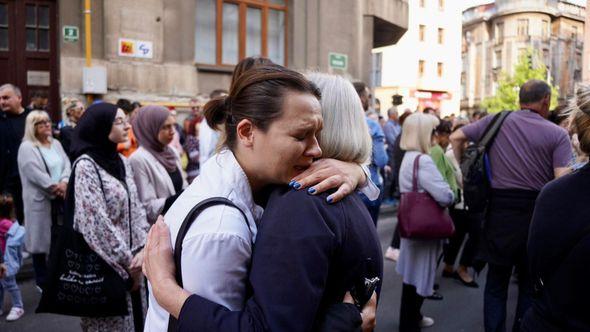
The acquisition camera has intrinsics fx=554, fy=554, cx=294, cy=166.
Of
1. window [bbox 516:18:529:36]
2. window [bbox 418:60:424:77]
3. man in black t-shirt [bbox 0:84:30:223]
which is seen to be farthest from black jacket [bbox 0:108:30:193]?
window [bbox 516:18:529:36]

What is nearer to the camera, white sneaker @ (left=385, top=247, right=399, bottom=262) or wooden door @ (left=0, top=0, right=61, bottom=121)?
white sneaker @ (left=385, top=247, right=399, bottom=262)

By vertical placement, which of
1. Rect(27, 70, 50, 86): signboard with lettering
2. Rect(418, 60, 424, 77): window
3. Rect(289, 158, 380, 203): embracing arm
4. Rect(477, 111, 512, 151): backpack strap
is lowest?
Rect(289, 158, 380, 203): embracing arm

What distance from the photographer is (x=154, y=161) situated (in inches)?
157

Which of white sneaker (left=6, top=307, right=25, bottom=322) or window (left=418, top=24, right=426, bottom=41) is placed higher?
window (left=418, top=24, right=426, bottom=41)

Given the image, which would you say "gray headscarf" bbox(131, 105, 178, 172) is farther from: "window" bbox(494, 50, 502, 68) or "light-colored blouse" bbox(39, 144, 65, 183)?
"window" bbox(494, 50, 502, 68)

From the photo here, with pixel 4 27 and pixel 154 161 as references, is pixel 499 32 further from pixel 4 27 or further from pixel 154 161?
pixel 154 161

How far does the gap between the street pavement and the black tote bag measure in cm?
171

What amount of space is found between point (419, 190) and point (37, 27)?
337 inches

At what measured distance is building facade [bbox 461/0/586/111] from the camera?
174 ft

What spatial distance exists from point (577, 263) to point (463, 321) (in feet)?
11.0

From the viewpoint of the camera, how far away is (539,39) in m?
55.0

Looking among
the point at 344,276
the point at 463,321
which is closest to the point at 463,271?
the point at 463,321

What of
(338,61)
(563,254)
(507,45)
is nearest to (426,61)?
(507,45)

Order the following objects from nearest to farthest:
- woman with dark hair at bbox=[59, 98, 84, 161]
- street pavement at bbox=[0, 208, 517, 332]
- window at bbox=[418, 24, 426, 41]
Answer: street pavement at bbox=[0, 208, 517, 332], woman with dark hair at bbox=[59, 98, 84, 161], window at bbox=[418, 24, 426, 41]
